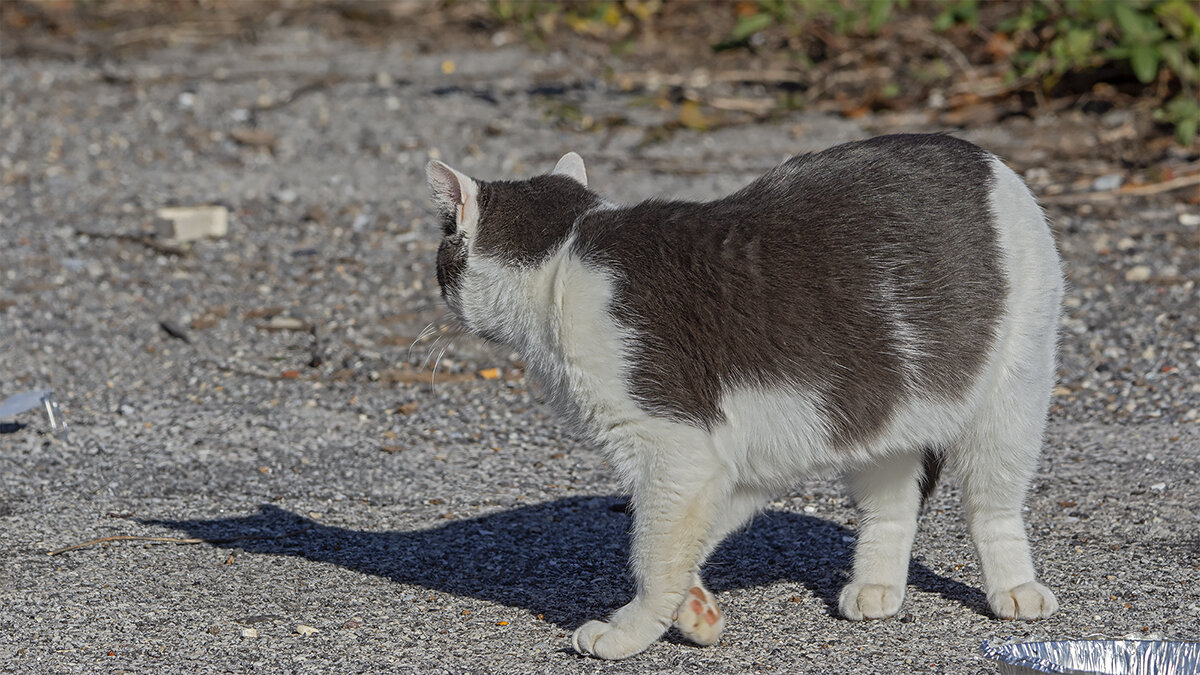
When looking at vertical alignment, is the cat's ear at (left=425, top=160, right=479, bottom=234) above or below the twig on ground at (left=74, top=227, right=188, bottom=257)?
above

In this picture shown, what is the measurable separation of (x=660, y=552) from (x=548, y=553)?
3.55 ft

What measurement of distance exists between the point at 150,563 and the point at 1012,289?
2868 millimetres

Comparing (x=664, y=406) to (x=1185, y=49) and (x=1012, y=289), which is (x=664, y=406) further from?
Result: (x=1185, y=49)

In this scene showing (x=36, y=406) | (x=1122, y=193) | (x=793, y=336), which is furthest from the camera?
(x=1122, y=193)

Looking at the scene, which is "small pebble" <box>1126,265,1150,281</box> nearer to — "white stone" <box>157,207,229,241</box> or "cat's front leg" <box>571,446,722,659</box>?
"cat's front leg" <box>571,446,722,659</box>

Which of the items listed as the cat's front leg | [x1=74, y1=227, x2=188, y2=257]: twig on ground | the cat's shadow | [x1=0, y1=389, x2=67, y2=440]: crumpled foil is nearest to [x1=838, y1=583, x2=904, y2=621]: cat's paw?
the cat's shadow

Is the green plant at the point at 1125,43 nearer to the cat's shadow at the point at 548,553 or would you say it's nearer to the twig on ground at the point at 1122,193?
the twig on ground at the point at 1122,193

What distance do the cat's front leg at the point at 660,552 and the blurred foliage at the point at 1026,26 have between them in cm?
599

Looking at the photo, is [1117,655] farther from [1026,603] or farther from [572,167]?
[572,167]

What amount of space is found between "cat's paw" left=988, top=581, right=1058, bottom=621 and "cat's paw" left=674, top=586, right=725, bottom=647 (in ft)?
2.76

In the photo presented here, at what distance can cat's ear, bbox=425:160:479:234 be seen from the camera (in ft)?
12.9

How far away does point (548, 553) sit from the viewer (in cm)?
464

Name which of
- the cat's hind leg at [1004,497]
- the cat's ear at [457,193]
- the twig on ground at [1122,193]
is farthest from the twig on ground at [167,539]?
the twig on ground at [1122,193]

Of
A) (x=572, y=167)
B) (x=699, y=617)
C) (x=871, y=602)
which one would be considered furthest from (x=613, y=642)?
(x=572, y=167)
